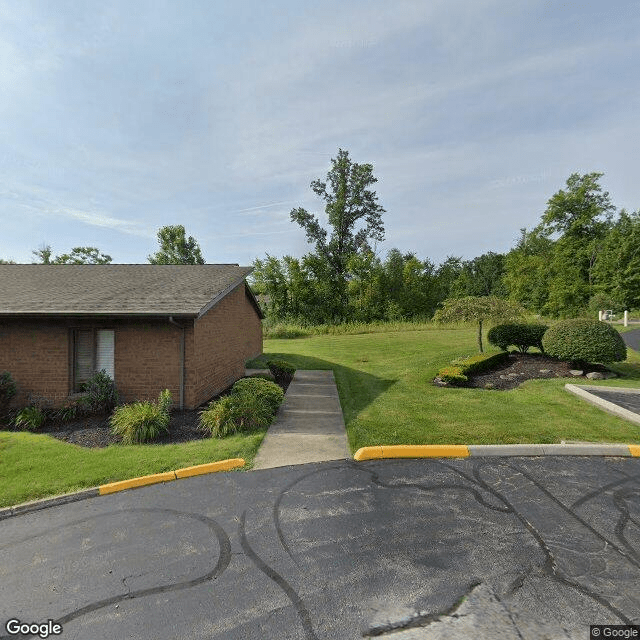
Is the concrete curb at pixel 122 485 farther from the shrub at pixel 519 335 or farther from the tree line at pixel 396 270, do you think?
the tree line at pixel 396 270

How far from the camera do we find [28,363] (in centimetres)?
970

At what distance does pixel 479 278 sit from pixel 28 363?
235 feet

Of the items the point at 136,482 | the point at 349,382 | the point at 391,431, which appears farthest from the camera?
the point at 349,382

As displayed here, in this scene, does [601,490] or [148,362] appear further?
[148,362]

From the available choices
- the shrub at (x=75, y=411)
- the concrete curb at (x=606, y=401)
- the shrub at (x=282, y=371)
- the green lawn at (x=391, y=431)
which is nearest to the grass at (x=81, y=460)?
the green lawn at (x=391, y=431)

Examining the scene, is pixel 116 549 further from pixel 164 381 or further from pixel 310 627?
pixel 164 381

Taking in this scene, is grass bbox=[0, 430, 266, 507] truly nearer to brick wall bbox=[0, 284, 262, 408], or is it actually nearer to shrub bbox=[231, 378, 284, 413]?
shrub bbox=[231, 378, 284, 413]

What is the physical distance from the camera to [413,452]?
663 cm

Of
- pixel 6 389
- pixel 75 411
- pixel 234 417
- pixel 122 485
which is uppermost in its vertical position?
pixel 6 389

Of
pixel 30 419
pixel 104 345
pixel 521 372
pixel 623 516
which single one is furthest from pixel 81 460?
pixel 521 372

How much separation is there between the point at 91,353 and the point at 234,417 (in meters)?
5.02

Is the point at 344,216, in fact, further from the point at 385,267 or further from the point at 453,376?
the point at 453,376

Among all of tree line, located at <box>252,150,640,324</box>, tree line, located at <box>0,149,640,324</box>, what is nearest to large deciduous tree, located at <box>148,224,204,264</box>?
tree line, located at <box>0,149,640,324</box>

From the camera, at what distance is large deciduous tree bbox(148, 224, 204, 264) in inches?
1783
